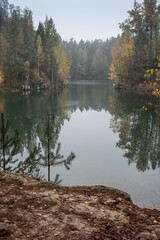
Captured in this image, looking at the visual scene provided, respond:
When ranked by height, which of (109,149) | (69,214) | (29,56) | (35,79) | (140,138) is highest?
(29,56)

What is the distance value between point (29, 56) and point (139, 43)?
28.6 m

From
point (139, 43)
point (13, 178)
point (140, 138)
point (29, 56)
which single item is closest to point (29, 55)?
point (29, 56)

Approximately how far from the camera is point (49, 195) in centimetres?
498

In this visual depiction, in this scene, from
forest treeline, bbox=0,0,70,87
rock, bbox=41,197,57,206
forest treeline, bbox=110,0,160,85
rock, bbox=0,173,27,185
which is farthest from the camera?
forest treeline, bbox=0,0,70,87

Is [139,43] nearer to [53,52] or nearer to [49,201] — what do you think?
[53,52]

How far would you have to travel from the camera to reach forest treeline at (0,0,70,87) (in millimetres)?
51875

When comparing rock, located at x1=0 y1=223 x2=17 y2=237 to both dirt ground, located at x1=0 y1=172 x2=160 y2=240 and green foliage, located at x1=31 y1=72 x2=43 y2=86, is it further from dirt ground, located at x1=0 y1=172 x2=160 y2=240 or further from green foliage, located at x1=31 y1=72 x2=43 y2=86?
green foliage, located at x1=31 y1=72 x2=43 y2=86

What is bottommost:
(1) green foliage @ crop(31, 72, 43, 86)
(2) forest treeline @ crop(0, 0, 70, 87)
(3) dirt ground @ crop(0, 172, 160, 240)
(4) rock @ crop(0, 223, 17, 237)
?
(3) dirt ground @ crop(0, 172, 160, 240)

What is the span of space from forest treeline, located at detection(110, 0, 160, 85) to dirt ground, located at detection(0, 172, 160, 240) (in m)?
46.4

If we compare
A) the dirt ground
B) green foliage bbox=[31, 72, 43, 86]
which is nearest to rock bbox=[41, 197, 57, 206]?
the dirt ground

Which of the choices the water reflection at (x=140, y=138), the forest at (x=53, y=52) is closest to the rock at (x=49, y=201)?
the water reflection at (x=140, y=138)

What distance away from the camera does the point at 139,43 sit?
51.1m

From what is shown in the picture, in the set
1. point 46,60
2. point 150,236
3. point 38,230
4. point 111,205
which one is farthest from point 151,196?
point 46,60

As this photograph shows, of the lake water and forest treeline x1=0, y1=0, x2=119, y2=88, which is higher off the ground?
forest treeline x1=0, y1=0, x2=119, y2=88
